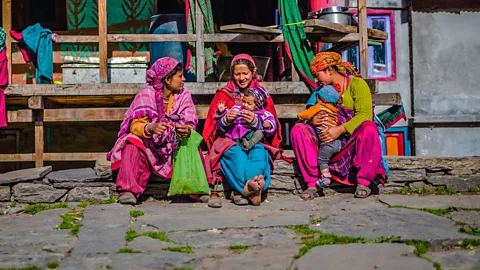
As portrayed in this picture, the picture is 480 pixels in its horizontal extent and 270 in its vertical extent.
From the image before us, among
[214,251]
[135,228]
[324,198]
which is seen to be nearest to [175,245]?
[214,251]

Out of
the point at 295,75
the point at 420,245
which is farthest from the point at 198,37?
the point at 420,245

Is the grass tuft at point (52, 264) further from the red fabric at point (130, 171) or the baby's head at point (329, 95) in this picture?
the baby's head at point (329, 95)

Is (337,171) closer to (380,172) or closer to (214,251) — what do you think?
(380,172)

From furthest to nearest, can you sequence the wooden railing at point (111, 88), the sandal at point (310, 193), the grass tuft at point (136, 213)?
the wooden railing at point (111, 88), the sandal at point (310, 193), the grass tuft at point (136, 213)

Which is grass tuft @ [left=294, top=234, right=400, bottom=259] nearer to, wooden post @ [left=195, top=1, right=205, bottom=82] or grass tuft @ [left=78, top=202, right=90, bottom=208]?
grass tuft @ [left=78, top=202, right=90, bottom=208]

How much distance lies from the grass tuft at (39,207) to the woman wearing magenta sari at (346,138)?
2331mm

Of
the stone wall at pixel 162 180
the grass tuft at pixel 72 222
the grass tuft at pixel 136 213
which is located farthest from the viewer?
the stone wall at pixel 162 180

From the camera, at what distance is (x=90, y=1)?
10281 mm

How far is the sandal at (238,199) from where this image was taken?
6.17 meters

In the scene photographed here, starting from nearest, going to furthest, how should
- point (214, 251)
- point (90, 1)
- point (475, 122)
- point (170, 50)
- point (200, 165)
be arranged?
point (214, 251), point (200, 165), point (170, 50), point (90, 1), point (475, 122)

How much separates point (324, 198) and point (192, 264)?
2690mm

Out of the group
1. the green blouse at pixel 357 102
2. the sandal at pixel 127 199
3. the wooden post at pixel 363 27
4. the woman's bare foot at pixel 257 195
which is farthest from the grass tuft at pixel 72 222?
the wooden post at pixel 363 27

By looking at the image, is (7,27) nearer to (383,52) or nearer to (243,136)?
(243,136)

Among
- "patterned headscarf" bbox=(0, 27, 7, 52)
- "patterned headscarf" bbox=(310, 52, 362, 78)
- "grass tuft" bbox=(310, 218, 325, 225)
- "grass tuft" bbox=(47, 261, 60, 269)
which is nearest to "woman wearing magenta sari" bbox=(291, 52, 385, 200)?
"patterned headscarf" bbox=(310, 52, 362, 78)
